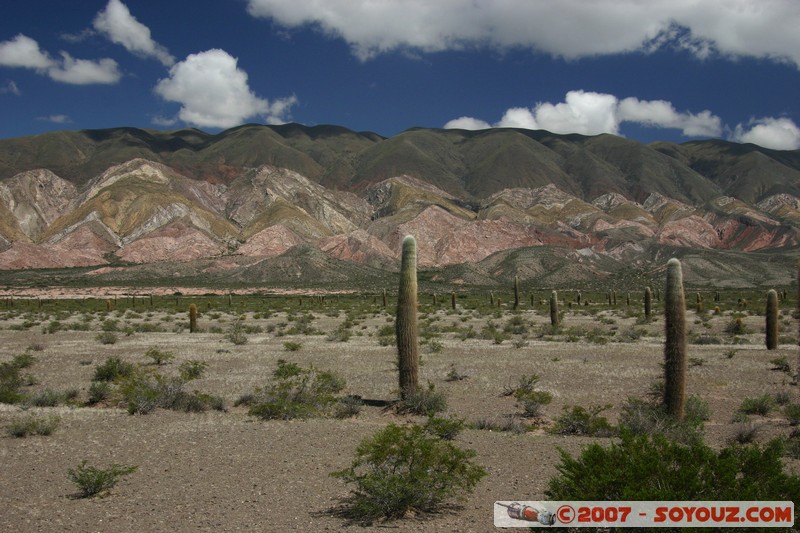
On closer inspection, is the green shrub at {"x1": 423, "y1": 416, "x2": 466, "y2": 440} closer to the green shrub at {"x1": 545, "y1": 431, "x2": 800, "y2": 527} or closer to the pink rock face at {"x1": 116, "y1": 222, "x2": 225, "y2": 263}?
the green shrub at {"x1": 545, "y1": 431, "x2": 800, "y2": 527}

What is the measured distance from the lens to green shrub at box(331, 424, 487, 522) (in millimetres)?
7691

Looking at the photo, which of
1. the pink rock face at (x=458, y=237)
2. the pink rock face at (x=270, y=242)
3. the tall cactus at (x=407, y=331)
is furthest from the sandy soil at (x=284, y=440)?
the pink rock face at (x=458, y=237)

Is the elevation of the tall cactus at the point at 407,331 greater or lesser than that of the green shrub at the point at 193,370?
greater

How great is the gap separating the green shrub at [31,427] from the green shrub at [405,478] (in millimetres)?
6575

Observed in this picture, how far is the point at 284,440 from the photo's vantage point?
Result: 37.6ft

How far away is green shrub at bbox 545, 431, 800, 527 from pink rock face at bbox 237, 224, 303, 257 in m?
114

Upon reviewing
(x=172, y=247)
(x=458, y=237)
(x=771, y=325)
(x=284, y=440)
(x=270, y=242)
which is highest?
(x=458, y=237)

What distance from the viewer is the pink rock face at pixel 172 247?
4695 inches

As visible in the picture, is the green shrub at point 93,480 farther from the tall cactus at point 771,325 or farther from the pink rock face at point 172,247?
the pink rock face at point 172,247

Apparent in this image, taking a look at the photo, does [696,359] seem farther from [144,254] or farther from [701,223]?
[701,223]

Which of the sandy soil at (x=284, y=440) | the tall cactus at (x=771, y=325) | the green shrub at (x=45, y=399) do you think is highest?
the tall cactus at (x=771, y=325)

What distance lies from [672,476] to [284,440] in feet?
24.4

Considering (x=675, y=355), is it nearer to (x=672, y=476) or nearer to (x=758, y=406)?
(x=758, y=406)

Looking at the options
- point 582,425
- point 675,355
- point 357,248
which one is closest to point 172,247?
point 357,248
